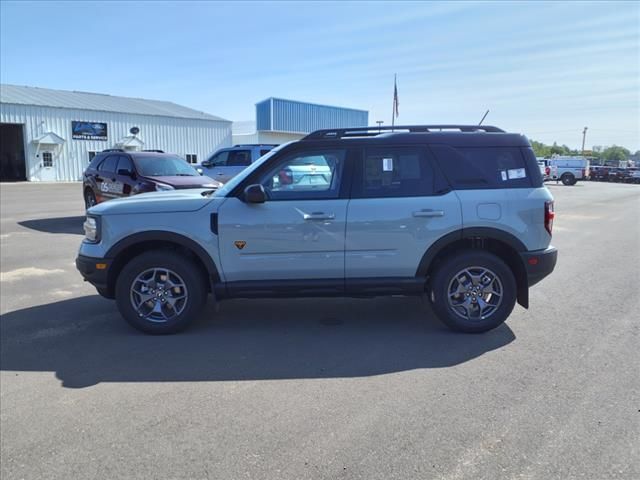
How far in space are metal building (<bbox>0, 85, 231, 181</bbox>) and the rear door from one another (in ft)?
114

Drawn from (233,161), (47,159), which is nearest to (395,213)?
(233,161)

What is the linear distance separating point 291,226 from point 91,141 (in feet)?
122

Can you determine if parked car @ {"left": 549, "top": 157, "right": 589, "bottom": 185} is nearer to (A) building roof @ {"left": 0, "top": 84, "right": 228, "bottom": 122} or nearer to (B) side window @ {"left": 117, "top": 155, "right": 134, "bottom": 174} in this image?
(A) building roof @ {"left": 0, "top": 84, "right": 228, "bottom": 122}

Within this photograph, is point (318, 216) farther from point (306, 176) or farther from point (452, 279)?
point (452, 279)

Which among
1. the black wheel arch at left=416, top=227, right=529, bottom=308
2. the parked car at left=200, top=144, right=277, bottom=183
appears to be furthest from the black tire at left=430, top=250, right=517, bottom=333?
the parked car at left=200, top=144, right=277, bottom=183

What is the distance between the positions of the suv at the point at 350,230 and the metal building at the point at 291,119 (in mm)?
38325

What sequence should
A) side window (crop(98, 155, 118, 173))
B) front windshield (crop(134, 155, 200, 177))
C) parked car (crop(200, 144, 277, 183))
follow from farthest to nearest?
parked car (crop(200, 144, 277, 183)) < side window (crop(98, 155, 118, 173)) < front windshield (crop(134, 155, 200, 177))

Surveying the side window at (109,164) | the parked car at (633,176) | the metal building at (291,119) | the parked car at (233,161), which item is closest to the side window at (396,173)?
the side window at (109,164)

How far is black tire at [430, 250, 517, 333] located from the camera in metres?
4.92

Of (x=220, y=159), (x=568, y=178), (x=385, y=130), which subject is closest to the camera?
(x=385, y=130)

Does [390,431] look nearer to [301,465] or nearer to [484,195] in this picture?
[301,465]

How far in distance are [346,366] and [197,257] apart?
1.92m

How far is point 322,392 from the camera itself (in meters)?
3.75

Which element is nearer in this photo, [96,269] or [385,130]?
[96,269]
